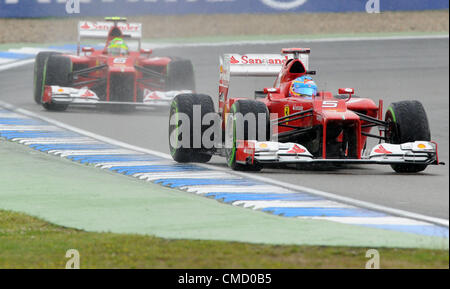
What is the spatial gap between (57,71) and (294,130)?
299 inches

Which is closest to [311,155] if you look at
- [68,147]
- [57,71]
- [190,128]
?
[190,128]

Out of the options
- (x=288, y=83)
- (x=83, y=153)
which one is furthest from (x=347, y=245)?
(x=83, y=153)

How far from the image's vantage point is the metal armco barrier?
29.8 m

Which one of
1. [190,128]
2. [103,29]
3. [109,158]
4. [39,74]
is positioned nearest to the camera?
[190,128]

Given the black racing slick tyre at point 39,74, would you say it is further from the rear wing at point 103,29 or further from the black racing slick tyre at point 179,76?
the black racing slick tyre at point 179,76

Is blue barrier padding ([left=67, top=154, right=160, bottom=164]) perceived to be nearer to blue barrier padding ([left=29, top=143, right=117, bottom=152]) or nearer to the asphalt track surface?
blue barrier padding ([left=29, top=143, right=117, bottom=152])

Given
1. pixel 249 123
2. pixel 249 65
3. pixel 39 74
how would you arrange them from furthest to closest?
pixel 39 74
pixel 249 65
pixel 249 123

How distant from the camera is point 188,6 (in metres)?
33.5

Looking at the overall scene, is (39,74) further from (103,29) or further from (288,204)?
(288,204)

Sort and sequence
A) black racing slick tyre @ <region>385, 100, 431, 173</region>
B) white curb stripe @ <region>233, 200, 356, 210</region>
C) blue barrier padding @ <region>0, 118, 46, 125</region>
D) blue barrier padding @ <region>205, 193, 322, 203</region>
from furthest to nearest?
blue barrier padding @ <region>0, 118, 46, 125</region>
black racing slick tyre @ <region>385, 100, 431, 173</region>
blue barrier padding @ <region>205, 193, 322, 203</region>
white curb stripe @ <region>233, 200, 356, 210</region>

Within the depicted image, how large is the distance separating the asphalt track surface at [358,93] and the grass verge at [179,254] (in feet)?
7.00

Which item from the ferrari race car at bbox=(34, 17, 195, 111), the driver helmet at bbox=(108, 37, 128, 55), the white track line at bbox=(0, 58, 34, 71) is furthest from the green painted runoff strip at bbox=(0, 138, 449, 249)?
the white track line at bbox=(0, 58, 34, 71)

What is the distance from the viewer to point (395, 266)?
25.3ft
